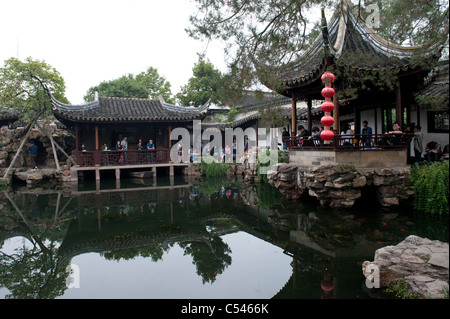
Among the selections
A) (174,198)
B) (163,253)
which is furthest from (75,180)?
(163,253)

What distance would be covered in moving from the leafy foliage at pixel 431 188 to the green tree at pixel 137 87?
21.1 metres

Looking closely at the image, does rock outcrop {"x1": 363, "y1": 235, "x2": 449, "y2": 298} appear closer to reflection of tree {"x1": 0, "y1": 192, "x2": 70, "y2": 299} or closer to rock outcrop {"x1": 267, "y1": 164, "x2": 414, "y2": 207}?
rock outcrop {"x1": 267, "y1": 164, "x2": 414, "y2": 207}

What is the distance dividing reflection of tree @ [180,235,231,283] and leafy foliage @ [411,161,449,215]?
4.34 metres

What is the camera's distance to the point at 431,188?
6.17 metres

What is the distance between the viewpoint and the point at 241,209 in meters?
7.73

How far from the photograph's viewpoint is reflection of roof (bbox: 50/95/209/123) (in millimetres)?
13203

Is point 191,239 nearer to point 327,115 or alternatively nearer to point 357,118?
point 327,115

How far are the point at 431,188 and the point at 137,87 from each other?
24593 mm

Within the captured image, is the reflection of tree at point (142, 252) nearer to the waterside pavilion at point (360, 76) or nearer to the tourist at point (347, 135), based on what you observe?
the waterside pavilion at point (360, 76)

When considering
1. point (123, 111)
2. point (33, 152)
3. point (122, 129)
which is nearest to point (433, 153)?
point (123, 111)

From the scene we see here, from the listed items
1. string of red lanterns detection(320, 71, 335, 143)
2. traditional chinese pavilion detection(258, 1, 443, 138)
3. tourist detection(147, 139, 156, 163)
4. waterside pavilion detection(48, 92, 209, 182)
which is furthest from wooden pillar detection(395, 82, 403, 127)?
tourist detection(147, 139, 156, 163)

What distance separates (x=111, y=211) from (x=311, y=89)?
6.24 m

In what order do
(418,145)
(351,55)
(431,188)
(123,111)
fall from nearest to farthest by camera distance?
(351,55) < (431,188) < (418,145) < (123,111)
